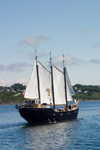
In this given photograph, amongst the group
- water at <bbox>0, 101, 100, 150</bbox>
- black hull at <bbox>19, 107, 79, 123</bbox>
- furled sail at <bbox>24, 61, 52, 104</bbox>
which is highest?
furled sail at <bbox>24, 61, 52, 104</bbox>

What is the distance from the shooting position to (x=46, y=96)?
8431 centimetres

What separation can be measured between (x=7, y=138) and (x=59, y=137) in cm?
928

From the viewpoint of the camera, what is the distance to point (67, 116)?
82.8 metres

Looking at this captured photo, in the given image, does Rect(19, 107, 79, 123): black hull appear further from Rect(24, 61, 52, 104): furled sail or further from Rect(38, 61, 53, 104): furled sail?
Rect(38, 61, 53, 104): furled sail

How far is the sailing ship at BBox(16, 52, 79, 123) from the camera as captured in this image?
7606cm

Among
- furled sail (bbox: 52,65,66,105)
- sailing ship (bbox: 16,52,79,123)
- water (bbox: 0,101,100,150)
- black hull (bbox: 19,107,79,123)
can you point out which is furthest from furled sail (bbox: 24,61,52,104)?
water (bbox: 0,101,100,150)

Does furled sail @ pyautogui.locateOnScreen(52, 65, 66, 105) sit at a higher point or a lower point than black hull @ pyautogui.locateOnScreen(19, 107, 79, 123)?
higher

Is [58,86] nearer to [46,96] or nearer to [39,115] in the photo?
[46,96]

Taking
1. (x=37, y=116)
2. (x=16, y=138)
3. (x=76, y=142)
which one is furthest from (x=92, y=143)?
(x=37, y=116)

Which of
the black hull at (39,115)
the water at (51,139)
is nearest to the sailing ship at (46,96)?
the black hull at (39,115)

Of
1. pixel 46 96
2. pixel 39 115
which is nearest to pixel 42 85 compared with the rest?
pixel 46 96

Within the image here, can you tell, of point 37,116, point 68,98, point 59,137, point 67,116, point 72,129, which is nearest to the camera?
point 59,137

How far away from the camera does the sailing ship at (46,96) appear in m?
76.1

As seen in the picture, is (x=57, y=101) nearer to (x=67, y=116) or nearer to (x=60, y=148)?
(x=67, y=116)
